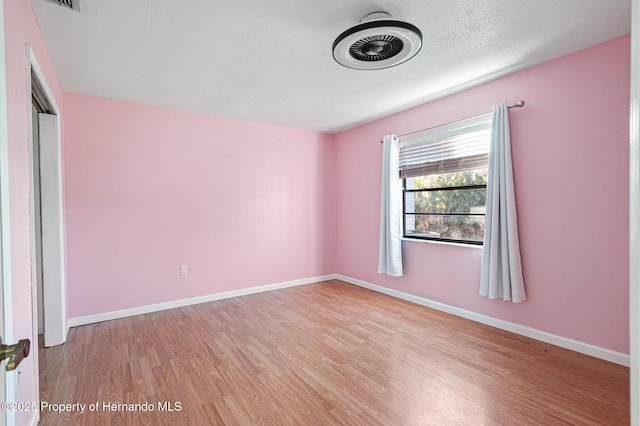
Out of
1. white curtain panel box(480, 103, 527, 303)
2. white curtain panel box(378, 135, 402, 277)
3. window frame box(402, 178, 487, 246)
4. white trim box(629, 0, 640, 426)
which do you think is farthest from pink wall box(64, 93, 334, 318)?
white trim box(629, 0, 640, 426)

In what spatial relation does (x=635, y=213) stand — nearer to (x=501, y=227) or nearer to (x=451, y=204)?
(x=501, y=227)

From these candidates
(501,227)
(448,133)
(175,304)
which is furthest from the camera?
(175,304)

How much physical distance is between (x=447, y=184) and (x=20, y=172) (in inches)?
146

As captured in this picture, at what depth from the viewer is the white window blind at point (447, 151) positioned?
3215mm

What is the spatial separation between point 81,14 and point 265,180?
9.15 ft

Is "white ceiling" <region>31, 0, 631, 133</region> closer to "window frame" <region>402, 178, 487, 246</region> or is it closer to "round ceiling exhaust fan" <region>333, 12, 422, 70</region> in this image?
"round ceiling exhaust fan" <region>333, 12, 422, 70</region>

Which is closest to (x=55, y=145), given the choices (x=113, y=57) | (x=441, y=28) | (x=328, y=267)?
(x=113, y=57)

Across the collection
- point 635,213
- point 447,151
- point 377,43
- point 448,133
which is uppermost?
point 377,43

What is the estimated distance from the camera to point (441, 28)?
7.16ft

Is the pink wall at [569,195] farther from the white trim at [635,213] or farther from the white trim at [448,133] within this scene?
the white trim at [635,213]

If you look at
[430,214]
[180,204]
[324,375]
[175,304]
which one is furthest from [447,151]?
[175,304]

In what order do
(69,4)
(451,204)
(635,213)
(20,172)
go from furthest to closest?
(451,204) < (69,4) < (20,172) < (635,213)

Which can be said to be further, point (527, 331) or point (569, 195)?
point (527, 331)

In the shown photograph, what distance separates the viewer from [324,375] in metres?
2.27
